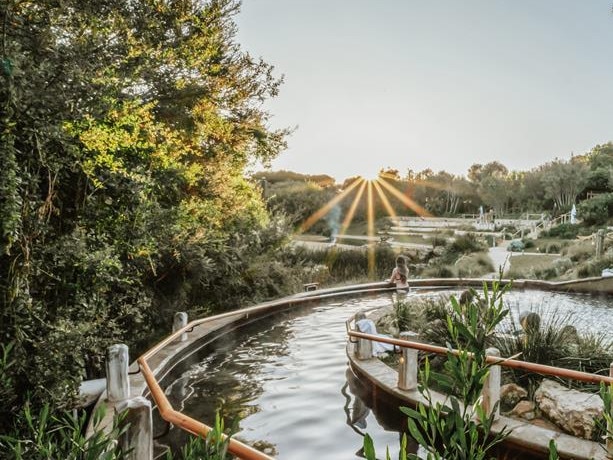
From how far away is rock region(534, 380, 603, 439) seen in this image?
13.8 ft

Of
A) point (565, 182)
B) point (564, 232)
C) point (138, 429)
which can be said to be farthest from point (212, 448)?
point (565, 182)

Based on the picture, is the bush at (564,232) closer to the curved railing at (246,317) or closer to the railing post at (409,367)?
the curved railing at (246,317)

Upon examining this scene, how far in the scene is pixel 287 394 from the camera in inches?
237

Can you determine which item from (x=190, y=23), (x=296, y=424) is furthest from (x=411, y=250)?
(x=296, y=424)

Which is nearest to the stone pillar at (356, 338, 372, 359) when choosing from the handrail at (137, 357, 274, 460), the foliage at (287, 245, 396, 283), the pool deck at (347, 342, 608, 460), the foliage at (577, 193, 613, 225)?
the pool deck at (347, 342, 608, 460)

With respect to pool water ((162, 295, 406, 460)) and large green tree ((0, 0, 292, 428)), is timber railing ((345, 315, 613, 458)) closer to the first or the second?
pool water ((162, 295, 406, 460))

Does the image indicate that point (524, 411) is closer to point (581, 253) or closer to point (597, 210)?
point (581, 253)

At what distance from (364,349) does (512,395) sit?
2.14m

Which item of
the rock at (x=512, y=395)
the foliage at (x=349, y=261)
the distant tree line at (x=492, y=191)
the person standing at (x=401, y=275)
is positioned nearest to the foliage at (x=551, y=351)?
the rock at (x=512, y=395)

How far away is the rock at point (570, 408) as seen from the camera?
4.22 metres

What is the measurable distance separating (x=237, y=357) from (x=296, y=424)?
114 inches

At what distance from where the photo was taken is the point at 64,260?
4.43m

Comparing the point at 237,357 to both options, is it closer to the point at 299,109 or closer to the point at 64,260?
the point at 64,260

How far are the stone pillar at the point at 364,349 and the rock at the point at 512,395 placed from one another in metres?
1.99
